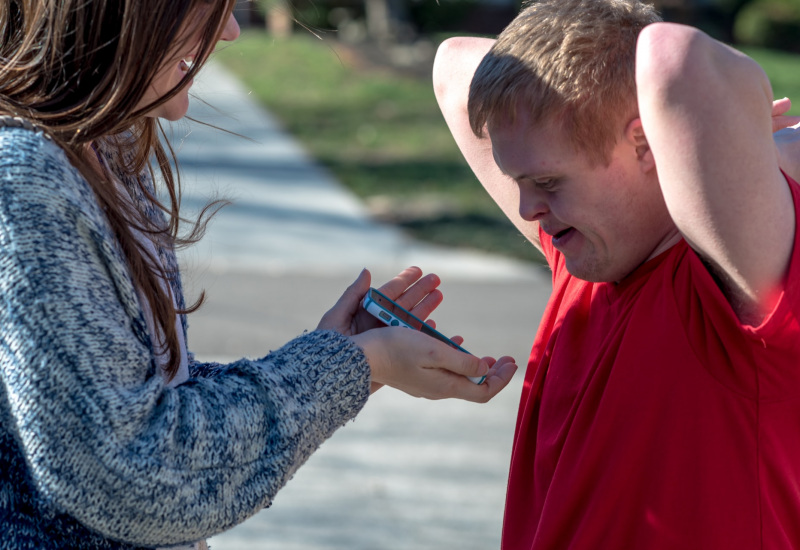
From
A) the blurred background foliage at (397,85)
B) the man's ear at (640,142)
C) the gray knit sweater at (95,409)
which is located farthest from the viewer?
the blurred background foliage at (397,85)

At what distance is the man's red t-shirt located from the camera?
144 centimetres

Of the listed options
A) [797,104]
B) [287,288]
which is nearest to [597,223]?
[287,288]

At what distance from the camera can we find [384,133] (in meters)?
11.4

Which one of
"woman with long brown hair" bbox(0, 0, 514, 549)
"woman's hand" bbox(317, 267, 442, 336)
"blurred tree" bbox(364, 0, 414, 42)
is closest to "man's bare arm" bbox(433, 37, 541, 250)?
"woman's hand" bbox(317, 267, 442, 336)

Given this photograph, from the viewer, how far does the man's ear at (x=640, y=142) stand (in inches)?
60.2

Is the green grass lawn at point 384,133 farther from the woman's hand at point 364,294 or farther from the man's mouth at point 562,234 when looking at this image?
the man's mouth at point 562,234

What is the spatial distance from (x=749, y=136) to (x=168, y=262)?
0.98 metres

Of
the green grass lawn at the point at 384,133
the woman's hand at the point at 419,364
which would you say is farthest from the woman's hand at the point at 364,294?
the green grass lawn at the point at 384,133

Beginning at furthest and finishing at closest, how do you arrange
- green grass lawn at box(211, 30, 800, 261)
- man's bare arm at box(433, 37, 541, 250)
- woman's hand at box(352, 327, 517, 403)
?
1. green grass lawn at box(211, 30, 800, 261)
2. man's bare arm at box(433, 37, 541, 250)
3. woman's hand at box(352, 327, 517, 403)

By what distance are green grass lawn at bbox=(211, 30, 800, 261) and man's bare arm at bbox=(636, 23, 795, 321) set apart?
509cm

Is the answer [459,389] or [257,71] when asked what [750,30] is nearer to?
[257,71]

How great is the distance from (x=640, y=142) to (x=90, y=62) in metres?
0.85

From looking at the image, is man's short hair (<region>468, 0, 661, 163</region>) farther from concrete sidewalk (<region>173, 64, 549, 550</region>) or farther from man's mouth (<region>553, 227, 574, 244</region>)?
concrete sidewalk (<region>173, 64, 549, 550</region>)

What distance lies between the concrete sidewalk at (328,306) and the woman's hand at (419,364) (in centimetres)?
84
